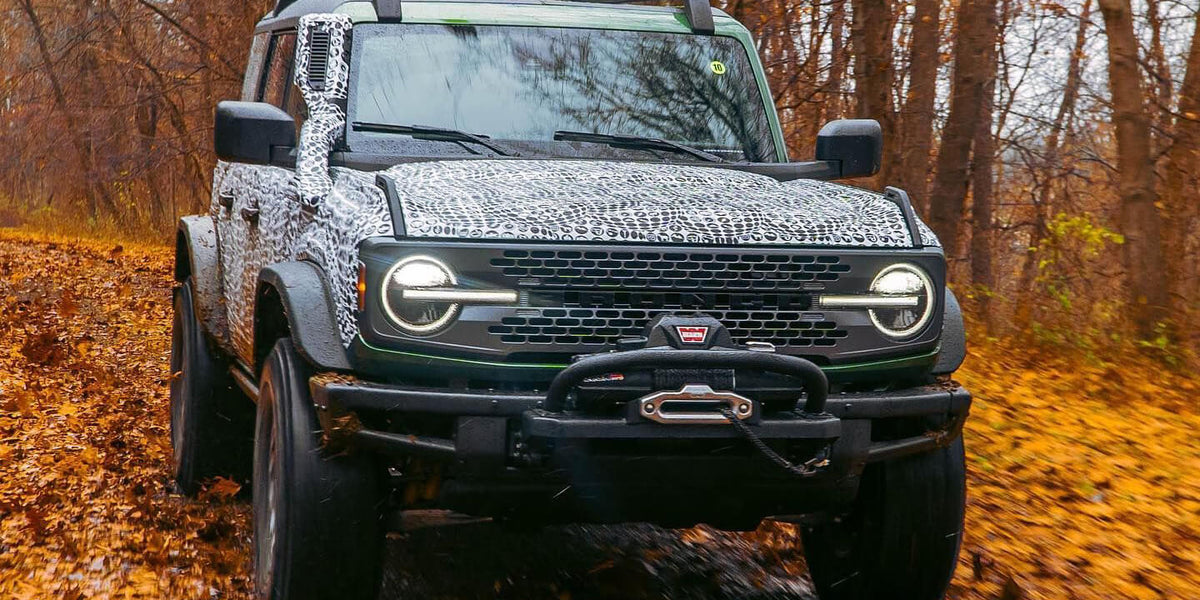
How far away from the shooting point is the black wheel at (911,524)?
3.85 meters

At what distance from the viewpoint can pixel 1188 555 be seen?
5.22 metres

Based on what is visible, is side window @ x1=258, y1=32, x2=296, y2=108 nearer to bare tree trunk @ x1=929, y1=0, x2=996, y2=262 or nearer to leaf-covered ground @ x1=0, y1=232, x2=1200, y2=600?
leaf-covered ground @ x1=0, y1=232, x2=1200, y2=600

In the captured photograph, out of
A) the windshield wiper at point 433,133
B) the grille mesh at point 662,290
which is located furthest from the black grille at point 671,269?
the windshield wiper at point 433,133

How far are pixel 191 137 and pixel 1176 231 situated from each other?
55.2 feet

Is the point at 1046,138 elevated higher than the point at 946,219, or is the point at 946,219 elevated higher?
the point at 1046,138

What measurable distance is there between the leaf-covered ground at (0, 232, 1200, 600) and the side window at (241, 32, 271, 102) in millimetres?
1801

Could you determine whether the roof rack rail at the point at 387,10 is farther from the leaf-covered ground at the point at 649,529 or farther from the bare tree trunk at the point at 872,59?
the bare tree trunk at the point at 872,59

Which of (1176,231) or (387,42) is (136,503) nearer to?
(387,42)

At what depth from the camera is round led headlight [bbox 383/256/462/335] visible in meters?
3.32

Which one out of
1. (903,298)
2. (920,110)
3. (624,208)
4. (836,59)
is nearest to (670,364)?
(624,208)

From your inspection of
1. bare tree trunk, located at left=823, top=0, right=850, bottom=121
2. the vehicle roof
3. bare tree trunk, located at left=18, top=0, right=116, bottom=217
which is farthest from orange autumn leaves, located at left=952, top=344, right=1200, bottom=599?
bare tree trunk, located at left=18, top=0, right=116, bottom=217

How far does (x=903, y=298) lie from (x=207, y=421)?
3165 mm

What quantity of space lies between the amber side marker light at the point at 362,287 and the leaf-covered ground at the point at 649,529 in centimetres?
148

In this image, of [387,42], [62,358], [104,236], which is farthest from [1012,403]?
[104,236]
